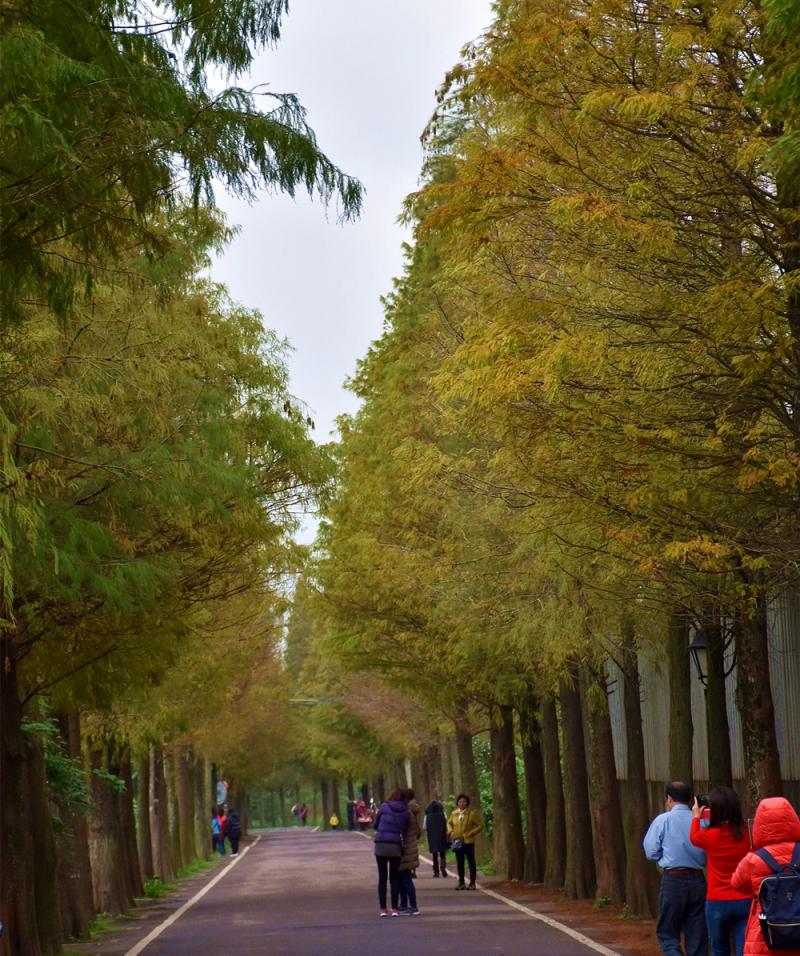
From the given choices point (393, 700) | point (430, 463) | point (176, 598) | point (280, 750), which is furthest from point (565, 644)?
point (280, 750)

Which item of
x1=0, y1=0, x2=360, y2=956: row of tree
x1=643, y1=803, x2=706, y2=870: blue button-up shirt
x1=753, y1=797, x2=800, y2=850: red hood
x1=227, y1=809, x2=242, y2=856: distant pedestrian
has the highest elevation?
x1=0, y1=0, x2=360, y2=956: row of tree

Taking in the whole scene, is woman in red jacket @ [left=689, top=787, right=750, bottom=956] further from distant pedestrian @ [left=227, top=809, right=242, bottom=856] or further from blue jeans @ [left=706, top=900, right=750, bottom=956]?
distant pedestrian @ [left=227, top=809, right=242, bottom=856]

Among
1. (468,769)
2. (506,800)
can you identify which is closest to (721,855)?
(506,800)

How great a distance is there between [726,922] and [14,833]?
8.58m

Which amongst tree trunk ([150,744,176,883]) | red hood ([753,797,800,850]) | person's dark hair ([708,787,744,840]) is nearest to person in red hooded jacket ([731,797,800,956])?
red hood ([753,797,800,850])

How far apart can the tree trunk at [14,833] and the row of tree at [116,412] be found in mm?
33

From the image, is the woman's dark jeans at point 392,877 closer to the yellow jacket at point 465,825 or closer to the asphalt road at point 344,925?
the asphalt road at point 344,925

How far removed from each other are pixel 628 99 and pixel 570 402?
2.49 m

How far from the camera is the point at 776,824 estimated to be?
346 inches

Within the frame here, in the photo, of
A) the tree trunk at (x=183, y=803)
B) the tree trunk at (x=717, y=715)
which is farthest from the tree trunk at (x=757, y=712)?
the tree trunk at (x=183, y=803)

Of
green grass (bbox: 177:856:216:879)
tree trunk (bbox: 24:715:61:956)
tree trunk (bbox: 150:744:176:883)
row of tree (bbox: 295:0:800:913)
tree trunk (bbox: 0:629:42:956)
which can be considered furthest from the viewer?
green grass (bbox: 177:856:216:879)

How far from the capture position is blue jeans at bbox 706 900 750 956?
11781 mm

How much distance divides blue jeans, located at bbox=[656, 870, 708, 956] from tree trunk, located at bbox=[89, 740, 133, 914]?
1565 centimetres

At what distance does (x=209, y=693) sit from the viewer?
34.9m
